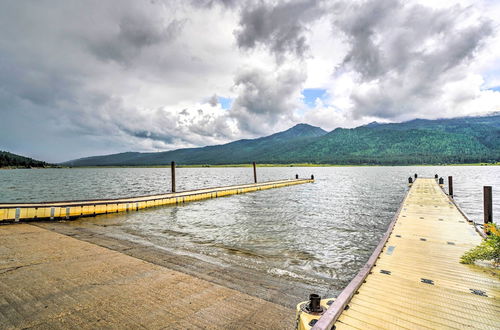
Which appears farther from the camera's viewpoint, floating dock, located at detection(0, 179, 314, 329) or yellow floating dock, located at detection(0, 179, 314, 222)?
yellow floating dock, located at detection(0, 179, 314, 222)

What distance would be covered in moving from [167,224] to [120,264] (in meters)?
8.68

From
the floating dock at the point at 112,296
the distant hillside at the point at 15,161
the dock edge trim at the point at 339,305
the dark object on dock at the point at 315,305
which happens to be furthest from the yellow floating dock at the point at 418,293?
the distant hillside at the point at 15,161

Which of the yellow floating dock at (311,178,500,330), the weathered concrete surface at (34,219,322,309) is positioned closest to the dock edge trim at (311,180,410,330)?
the yellow floating dock at (311,178,500,330)

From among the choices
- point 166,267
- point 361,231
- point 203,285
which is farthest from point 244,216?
point 203,285

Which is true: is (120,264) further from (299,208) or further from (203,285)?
(299,208)

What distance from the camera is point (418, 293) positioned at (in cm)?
507

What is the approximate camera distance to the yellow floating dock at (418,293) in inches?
157

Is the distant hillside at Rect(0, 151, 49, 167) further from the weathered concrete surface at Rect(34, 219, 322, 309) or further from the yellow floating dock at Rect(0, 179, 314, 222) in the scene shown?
the weathered concrete surface at Rect(34, 219, 322, 309)

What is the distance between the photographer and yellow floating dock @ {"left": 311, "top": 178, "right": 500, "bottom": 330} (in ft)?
13.1

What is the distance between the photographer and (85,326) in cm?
438

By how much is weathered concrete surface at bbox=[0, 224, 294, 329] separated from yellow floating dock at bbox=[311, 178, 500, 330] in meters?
1.34

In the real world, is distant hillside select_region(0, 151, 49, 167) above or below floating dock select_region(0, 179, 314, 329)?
above

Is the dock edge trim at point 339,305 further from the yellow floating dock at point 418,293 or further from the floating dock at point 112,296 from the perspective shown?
the floating dock at point 112,296

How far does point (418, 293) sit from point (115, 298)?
6115 mm
